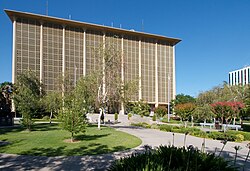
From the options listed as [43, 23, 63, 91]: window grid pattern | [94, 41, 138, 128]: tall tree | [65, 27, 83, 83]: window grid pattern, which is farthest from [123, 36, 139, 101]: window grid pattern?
[94, 41, 138, 128]: tall tree

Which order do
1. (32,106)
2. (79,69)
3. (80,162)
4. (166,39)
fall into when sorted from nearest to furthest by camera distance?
(80,162)
(32,106)
(79,69)
(166,39)

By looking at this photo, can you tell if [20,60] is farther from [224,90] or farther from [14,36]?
[224,90]

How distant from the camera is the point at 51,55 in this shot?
58531mm

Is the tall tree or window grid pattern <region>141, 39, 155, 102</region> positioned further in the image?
window grid pattern <region>141, 39, 155, 102</region>

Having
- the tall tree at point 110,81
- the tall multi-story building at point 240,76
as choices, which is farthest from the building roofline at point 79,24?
the tall multi-story building at point 240,76

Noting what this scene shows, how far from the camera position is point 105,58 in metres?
22.8

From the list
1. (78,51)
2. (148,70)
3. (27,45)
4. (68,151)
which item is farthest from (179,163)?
(148,70)

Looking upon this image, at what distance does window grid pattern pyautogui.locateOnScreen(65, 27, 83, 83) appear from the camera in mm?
59906

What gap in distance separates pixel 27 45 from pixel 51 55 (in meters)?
6.14

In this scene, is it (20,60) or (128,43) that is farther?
(128,43)

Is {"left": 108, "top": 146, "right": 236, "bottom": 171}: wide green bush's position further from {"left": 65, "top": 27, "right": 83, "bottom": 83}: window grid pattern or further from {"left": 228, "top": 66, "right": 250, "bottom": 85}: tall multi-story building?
{"left": 228, "top": 66, "right": 250, "bottom": 85}: tall multi-story building

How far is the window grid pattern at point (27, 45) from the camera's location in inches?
2179

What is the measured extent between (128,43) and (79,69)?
1747cm

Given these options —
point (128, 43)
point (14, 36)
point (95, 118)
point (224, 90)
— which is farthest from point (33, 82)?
point (224, 90)
